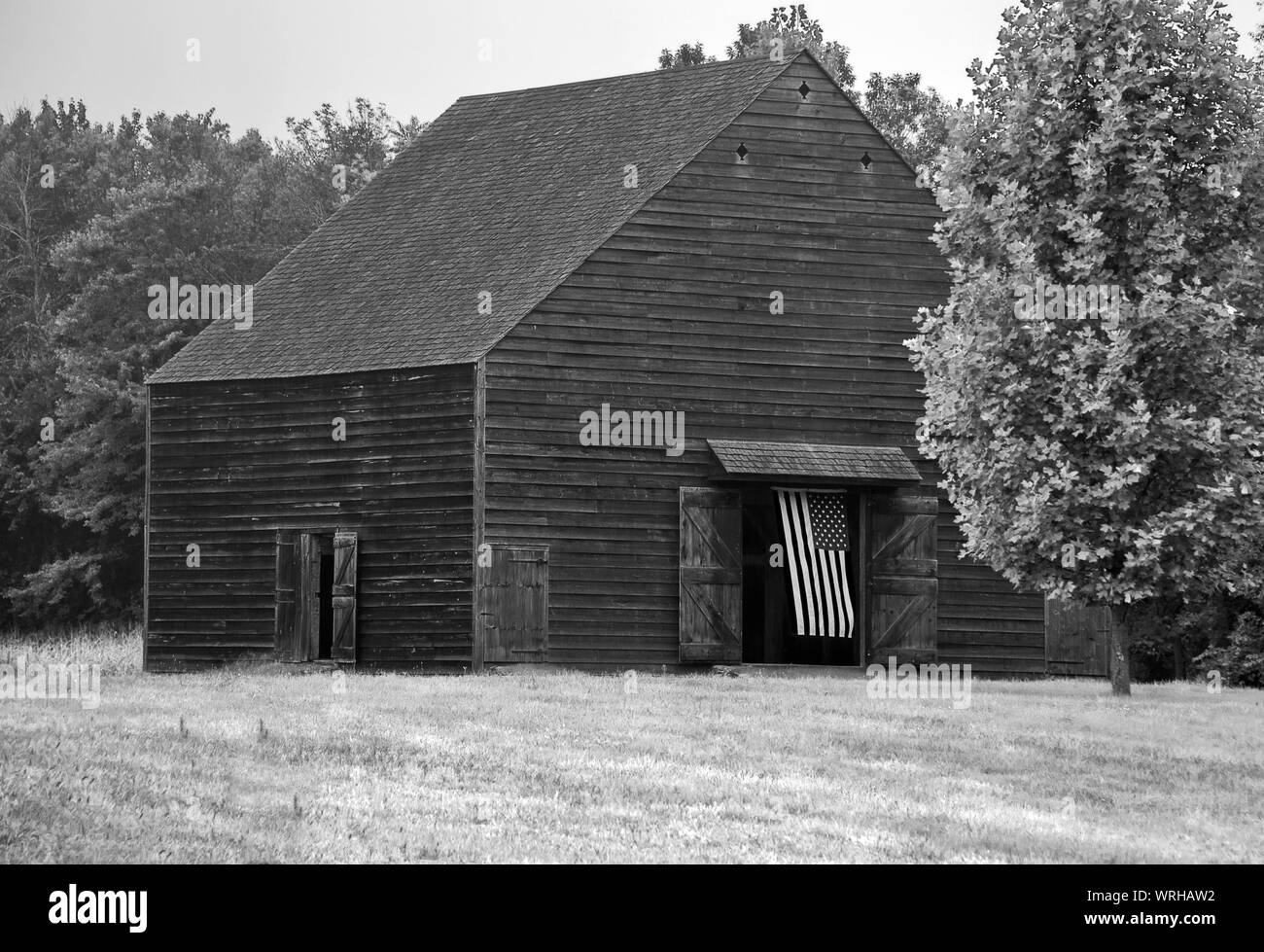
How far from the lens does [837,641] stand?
35094mm

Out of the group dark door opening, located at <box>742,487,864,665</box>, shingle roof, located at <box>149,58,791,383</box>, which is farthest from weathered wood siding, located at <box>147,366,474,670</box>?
dark door opening, located at <box>742,487,864,665</box>

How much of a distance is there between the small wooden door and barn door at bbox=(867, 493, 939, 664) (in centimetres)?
977

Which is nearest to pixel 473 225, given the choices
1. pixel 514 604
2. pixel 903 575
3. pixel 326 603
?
pixel 326 603

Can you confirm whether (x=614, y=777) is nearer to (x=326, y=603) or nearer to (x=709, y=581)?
(x=709, y=581)

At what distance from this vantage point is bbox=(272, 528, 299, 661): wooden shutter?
32500 mm

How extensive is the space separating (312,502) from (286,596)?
170cm

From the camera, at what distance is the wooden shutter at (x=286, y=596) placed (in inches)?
1280

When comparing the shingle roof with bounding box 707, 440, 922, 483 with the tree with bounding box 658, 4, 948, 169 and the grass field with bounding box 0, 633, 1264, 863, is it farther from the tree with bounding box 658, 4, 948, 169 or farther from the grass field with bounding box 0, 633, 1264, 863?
the tree with bounding box 658, 4, 948, 169

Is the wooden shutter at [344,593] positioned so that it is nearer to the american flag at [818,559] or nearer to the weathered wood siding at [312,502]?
the weathered wood siding at [312,502]

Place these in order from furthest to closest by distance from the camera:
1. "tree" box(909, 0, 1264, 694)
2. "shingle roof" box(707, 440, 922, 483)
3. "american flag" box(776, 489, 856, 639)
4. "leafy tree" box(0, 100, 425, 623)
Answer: "leafy tree" box(0, 100, 425, 623) → "american flag" box(776, 489, 856, 639) → "shingle roof" box(707, 440, 922, 483) → "tree" box(909, 0, 1264, 694)

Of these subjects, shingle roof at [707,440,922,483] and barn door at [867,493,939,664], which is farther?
barn door at [867,493,939,664]

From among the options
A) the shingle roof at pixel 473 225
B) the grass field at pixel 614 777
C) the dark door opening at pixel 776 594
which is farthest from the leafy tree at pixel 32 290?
the grass field at pixel 614 777

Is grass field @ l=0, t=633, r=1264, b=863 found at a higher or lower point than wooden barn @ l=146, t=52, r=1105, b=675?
lower
